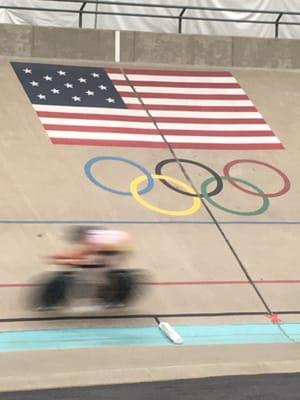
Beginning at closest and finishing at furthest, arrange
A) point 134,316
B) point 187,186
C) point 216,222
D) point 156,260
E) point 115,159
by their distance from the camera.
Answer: point 134,316 < point 156,260 < point 216,222 < point 187,186 < point 115,159

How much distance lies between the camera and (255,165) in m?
13.5

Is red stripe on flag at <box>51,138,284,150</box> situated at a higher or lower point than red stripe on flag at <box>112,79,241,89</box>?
lower

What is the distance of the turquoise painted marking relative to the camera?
7.65m

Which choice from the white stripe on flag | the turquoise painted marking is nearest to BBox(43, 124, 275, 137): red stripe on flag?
the white stripe on flag

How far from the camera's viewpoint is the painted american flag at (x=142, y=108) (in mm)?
14000

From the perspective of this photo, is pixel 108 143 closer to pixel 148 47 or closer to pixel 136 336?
pixel 148 47

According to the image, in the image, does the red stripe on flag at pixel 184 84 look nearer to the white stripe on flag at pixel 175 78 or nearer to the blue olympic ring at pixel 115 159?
the white stripe on flag at pixel 175 78

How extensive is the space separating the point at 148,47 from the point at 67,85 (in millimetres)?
2700

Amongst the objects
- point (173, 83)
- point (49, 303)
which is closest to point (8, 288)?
point (49, 303)

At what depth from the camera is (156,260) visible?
10.1 metres

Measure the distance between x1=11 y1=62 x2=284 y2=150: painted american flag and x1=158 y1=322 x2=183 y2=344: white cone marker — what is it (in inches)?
232

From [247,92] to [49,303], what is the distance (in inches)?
367

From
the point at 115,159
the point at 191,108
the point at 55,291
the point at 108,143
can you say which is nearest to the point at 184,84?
the point at 191,108

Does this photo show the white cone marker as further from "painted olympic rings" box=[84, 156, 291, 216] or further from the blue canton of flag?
the blue canton of flag
